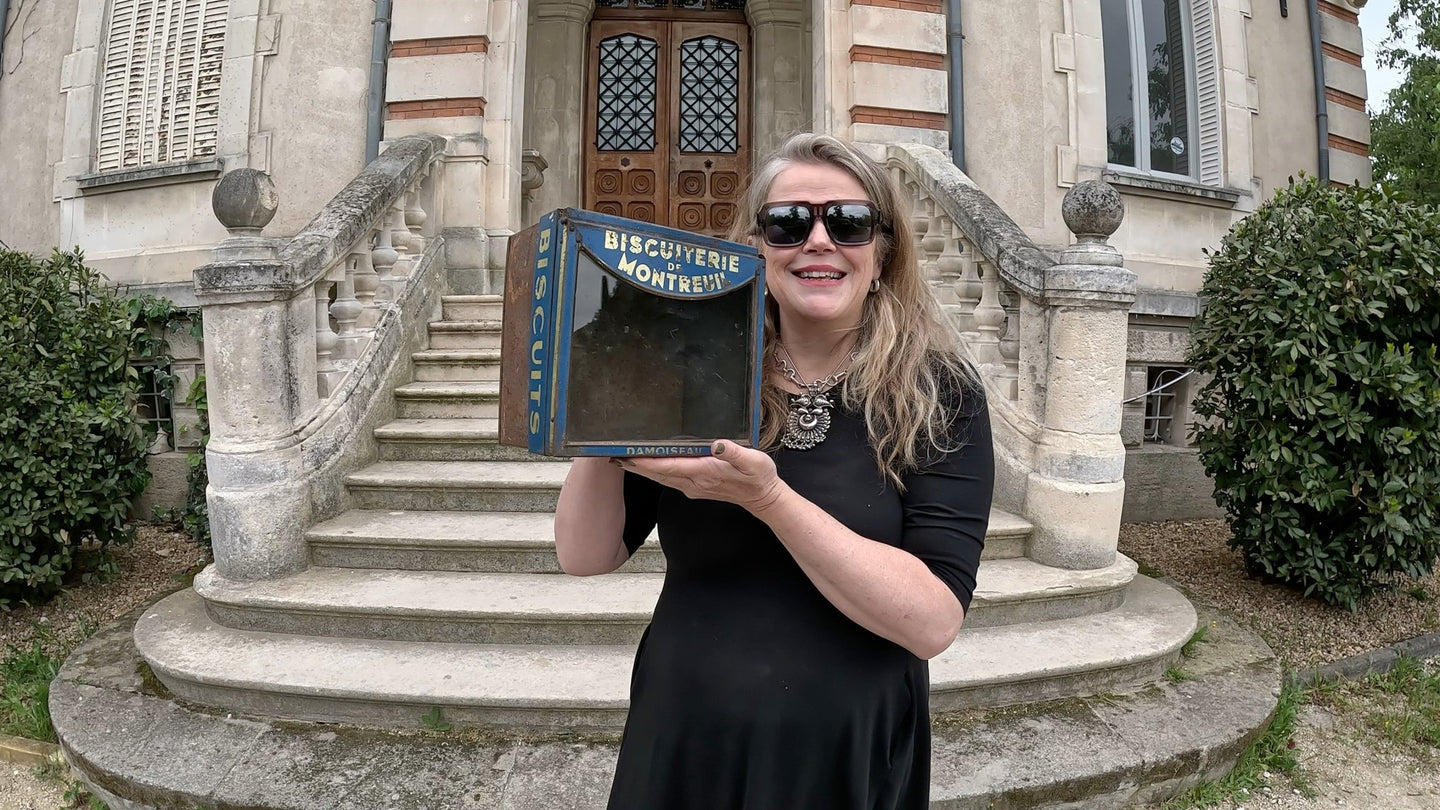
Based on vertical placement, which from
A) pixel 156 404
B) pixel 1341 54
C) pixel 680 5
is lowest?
pixel 156 404

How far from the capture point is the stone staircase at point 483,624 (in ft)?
9.27

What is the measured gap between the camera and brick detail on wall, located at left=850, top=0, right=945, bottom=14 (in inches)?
223

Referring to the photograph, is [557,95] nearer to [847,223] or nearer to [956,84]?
[956,84]

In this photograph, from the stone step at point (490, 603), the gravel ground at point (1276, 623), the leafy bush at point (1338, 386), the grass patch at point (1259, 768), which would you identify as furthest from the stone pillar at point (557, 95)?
the grass patch at point (1259, 768)

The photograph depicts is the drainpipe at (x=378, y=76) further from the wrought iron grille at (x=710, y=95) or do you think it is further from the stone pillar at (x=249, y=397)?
the wrought iron grille at (x=710, y=95)

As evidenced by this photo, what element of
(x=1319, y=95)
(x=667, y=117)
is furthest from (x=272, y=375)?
(x=1319, y=95)

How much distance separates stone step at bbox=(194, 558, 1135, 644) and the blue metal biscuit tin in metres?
2.17

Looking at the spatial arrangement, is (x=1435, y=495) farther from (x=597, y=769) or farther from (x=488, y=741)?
(x=488, y=741)

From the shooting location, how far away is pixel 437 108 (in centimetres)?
569

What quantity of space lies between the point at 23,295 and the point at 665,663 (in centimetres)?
491

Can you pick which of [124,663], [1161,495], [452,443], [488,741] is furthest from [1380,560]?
[124,663]

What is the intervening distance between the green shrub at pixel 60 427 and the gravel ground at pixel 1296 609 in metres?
5.93

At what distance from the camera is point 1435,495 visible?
13.0 feet

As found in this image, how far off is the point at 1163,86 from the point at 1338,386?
3.86 meters
